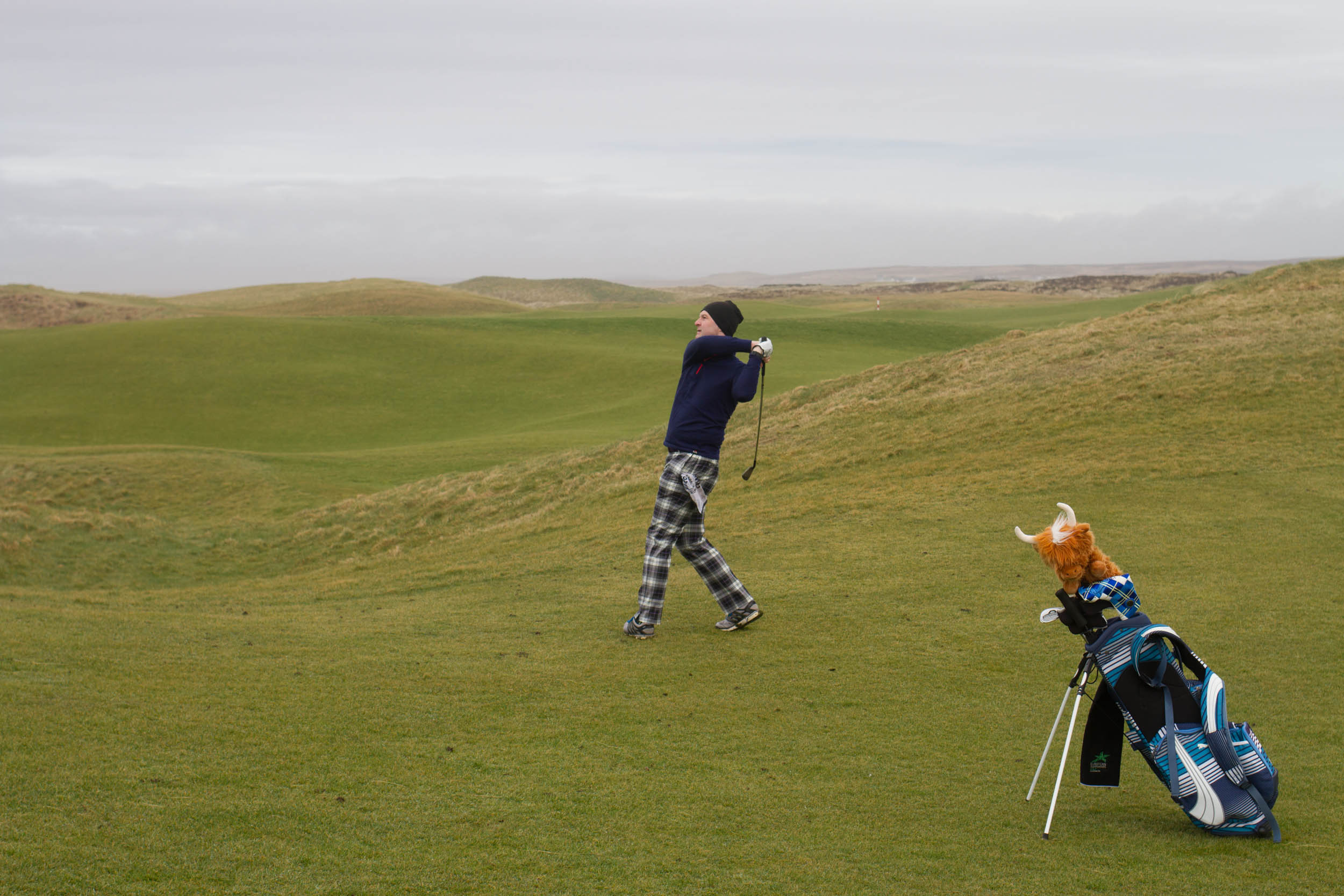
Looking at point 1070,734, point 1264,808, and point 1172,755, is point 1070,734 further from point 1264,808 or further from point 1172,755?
point 1264,808

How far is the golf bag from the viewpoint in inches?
193

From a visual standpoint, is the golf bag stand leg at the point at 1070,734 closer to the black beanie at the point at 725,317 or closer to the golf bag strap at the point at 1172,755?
the golf bag strap at the point at 1172,755

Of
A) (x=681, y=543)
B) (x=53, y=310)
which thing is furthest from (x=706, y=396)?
Answer: (x=53, y=310)

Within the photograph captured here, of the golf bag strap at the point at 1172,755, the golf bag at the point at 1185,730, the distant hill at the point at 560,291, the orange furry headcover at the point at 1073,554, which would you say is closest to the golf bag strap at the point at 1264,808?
the golf bag at the point at 1185,730

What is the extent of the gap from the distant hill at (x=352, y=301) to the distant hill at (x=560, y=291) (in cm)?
3456

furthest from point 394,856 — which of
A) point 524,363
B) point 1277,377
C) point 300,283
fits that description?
point 300,283

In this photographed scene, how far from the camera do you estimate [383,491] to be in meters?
23.2

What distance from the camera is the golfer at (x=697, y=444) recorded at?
8.29 m

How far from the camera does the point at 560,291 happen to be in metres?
153

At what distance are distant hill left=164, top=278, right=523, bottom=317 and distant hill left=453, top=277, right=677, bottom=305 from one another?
3456cm

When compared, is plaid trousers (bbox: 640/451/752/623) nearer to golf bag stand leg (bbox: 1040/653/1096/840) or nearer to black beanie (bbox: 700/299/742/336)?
black beanie (bbox: 700/299/742/336)

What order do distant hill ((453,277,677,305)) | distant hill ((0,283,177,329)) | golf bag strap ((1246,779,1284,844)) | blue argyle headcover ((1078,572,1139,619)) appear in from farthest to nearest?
distant hill ((453,277,677,305)) → distant hill ((0,283,177,329)) → blue argyle headcover ((1078,572,1139,619)) → golf bag strap ((1246,779,1284,844))

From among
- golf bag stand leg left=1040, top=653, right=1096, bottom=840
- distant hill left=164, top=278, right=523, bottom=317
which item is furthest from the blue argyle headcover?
distant hill left=164, top=278, right=523, bottom=317

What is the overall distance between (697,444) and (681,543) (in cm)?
88
